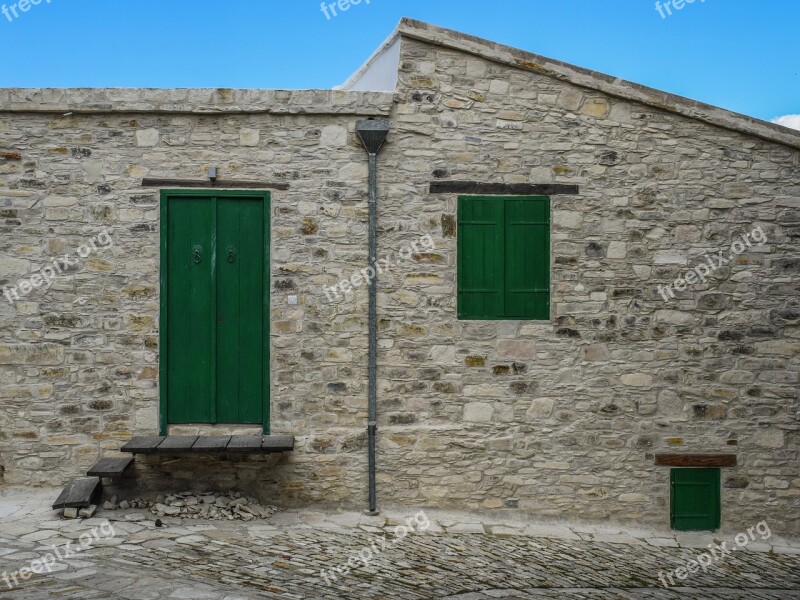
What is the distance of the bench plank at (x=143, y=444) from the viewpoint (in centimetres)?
598

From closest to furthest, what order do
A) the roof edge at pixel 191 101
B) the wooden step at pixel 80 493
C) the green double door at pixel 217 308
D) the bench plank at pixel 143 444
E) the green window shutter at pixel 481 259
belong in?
the wooden step at pixel 80 493, the bench plank at pixel 143 444, the roof edge at pixel 191 101, the green double door at pixel 217 308, the green window shutter at pixel 481 259

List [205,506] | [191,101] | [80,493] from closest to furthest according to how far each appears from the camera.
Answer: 1. [80,493]
2. [205,506]
3. [191,101]

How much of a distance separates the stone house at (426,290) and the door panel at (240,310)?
2 centimetres

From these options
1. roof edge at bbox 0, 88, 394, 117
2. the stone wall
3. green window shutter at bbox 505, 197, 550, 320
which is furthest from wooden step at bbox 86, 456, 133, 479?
green window shutter at bbox 505, 197, 550, 320

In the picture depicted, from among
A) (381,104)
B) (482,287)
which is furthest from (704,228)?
(381,104)

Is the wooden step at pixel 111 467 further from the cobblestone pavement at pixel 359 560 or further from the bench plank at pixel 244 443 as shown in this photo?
the bench plank at pixel 244 443

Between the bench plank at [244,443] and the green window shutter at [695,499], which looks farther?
the green window shutter at [695,499]

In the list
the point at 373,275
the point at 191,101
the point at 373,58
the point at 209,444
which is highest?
the point at 373,58

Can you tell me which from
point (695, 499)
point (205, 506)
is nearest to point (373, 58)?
point (205, 506)

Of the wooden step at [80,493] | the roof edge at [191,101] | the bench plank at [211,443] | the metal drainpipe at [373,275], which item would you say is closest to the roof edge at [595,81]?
the roof edge at [191,101]

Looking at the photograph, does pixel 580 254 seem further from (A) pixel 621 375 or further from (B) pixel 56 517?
(B) pixel 56 517

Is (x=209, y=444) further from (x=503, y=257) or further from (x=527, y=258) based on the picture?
(x=527, y=258)

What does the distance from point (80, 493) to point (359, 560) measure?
2.35 metres

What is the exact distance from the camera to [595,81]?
6543 millimetres
